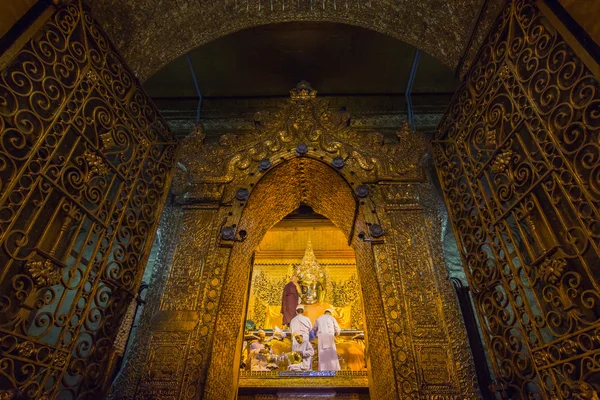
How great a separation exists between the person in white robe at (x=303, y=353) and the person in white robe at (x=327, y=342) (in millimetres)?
168

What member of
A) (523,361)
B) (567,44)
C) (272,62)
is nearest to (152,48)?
(272,62)

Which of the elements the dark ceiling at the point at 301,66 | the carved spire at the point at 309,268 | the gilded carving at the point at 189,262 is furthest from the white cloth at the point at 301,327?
the dark ceiling at the point at 301,66

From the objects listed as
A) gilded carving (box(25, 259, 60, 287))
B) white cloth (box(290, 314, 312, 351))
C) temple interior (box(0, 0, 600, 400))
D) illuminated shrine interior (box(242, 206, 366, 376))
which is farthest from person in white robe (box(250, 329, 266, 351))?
gilded carving (box(25, 259, 60, 287))

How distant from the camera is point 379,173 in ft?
12.9

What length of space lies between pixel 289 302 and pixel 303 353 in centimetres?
154

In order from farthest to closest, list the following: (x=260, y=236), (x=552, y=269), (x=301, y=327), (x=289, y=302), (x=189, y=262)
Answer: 1. (x=289, y=302)
2. (x=301, y=327)
3. (x=260, y=236)
4. (x=189, y=262)
5. (x=552, y=269)

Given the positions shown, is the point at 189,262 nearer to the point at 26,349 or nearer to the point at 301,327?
the point at 26,349

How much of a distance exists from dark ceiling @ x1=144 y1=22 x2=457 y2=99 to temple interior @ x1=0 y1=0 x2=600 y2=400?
0.13 feet

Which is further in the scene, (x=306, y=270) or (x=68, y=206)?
(x=306, y=270)

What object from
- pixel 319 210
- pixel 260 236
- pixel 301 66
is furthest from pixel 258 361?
pixel 301 66

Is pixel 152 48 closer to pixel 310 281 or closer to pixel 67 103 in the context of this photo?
pixel 67 103

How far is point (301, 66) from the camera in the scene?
209 inches

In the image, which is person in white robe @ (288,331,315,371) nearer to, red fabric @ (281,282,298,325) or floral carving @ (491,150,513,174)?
red fabric @ (281,282,298,325)

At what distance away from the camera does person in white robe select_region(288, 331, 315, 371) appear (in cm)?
511
